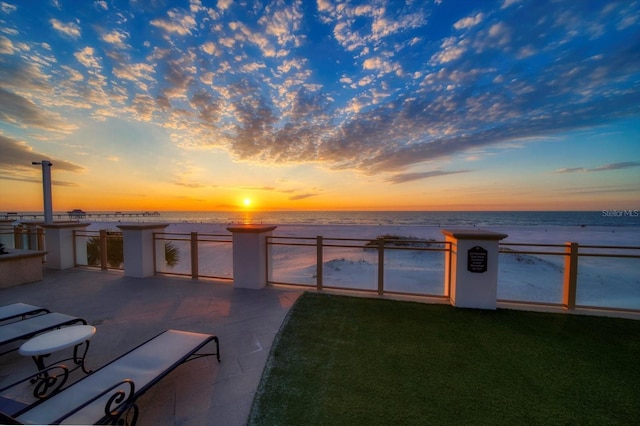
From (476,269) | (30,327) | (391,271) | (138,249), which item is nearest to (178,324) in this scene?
(30,327)

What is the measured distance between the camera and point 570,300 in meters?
4.31

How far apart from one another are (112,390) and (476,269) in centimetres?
513

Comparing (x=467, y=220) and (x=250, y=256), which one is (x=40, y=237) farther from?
(x=467, y=220)

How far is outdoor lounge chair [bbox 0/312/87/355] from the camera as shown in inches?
111

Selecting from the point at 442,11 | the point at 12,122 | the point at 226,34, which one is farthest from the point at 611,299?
the point at 12,122

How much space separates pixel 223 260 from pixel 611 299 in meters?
16.3

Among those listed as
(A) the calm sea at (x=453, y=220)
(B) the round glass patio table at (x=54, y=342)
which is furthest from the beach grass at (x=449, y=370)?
(A) the calm sea at (x=453, y=220)

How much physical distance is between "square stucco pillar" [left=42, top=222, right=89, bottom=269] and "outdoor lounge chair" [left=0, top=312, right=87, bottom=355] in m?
5.11

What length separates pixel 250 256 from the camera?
557cm

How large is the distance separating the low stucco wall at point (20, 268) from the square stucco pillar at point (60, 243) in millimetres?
1067

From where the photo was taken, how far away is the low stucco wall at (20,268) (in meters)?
5.67

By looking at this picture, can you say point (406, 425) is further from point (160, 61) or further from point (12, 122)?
point (12, 122)

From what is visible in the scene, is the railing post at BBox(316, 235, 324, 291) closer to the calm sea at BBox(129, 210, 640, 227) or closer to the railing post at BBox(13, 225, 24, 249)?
the railing post at BBox(13, 225, 24, 249)

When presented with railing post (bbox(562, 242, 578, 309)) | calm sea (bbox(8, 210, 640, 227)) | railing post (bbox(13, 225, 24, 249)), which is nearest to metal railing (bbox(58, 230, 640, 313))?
railing post (bbox(562, 242, 578, 309))
